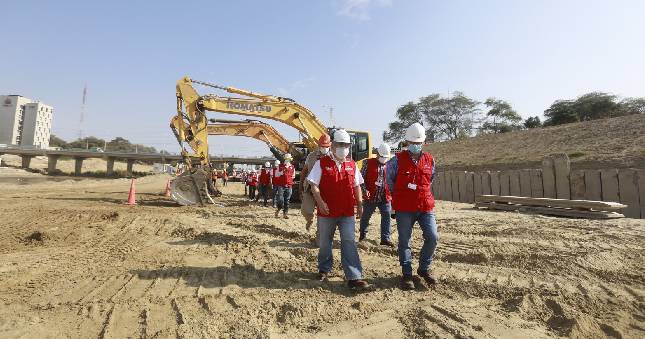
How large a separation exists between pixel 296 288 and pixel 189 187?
9.57 metres

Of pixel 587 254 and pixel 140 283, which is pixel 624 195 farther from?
pixel 140 283

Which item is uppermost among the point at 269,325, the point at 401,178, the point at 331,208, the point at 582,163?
the point at 582,163

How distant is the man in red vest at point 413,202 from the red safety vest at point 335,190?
0.55 m

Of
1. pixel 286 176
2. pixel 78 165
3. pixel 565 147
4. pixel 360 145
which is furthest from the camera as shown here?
pixel 78 165

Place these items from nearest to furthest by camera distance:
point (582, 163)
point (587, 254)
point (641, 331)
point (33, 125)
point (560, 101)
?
point (641, 331), point (587, 254), point (582, 163), point (560, 101), point (33, 125)

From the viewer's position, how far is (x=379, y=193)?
674 centimetres

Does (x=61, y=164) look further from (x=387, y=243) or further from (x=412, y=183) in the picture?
(x=412, y=183)

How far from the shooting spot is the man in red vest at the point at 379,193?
260 inches

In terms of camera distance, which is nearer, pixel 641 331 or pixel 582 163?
pixel 641 331

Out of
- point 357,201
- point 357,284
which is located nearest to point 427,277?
point 357,284

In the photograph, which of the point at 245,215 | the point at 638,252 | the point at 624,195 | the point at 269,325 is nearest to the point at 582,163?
the point at 624,195

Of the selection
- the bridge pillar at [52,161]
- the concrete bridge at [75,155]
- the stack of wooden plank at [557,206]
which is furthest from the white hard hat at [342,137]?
the bridge pillar at [52,161]

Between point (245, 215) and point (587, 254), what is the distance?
806 cm

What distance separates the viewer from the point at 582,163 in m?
21.1
